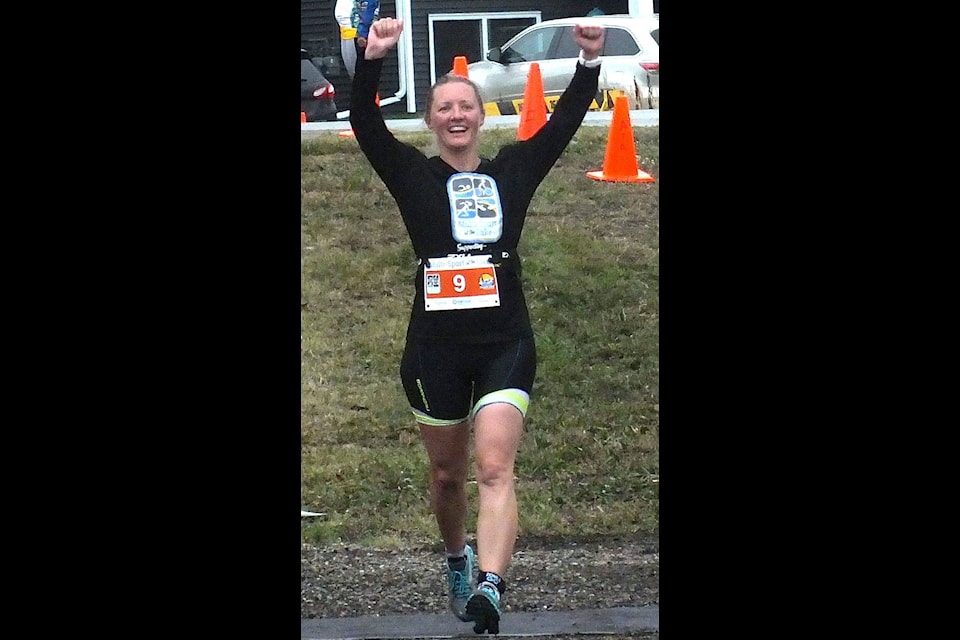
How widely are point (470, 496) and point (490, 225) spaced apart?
163 centimetres

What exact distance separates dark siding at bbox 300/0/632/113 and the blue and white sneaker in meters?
1.64

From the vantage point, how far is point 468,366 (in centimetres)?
452

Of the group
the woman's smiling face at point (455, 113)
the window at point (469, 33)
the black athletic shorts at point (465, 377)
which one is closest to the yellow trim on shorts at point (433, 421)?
the black athletic shorts at point (465, 377)

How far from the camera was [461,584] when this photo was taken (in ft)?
15.9

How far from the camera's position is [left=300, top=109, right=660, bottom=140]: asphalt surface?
15.7 feet

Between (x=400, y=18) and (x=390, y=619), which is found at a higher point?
(x=400, y=18)

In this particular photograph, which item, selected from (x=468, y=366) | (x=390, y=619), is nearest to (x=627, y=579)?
(x=390, y=619)

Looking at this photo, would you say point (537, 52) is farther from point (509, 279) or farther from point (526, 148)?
point (509, 279)

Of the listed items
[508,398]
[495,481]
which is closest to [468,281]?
[508,398]

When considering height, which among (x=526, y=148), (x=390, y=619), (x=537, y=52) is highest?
(x=537, y=52)

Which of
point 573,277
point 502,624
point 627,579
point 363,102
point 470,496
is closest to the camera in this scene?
point 363,102

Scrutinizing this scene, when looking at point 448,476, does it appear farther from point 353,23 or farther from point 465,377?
point 353,23

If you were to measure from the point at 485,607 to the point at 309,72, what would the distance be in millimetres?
1997

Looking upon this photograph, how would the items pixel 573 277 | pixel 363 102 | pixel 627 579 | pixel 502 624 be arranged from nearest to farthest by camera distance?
pixel 363 102 < pixel 502 624 < pixel 627 579 < pixel 573 277
